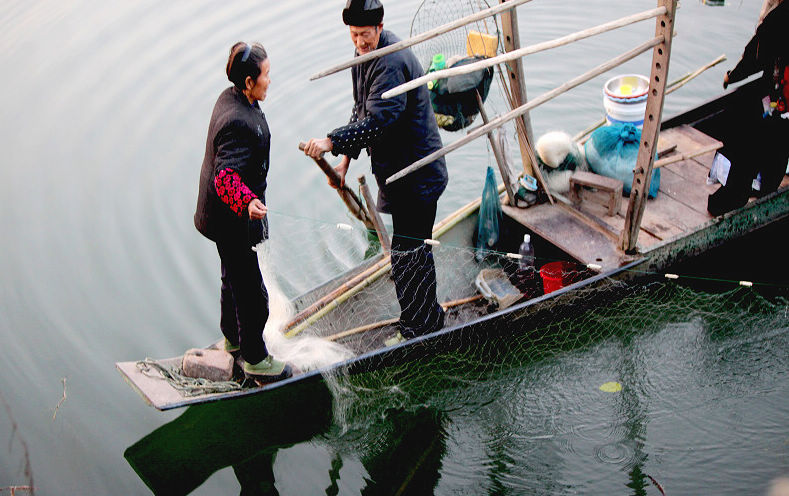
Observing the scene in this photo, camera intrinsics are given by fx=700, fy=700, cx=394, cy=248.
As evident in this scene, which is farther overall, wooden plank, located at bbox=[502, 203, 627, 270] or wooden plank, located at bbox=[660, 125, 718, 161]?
wooden plank, located at bbox=[660, 125, 718, 161]

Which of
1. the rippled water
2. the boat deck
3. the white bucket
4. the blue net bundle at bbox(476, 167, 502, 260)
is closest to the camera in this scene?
the rippled water

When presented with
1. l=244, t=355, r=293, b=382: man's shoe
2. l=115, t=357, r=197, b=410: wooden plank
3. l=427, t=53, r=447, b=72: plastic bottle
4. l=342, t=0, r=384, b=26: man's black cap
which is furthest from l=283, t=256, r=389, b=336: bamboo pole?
l=342, t=0, r=384, b=26: man's black cap

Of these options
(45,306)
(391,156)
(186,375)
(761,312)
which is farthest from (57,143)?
Result: (761,312)

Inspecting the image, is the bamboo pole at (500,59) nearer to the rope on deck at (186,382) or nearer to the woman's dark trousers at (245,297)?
the woman's dark trousers at (245,297)

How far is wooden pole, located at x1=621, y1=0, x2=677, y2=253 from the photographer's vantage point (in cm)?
374

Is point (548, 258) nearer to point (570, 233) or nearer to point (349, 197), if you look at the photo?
point (570, 233)

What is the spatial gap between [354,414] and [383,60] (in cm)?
231

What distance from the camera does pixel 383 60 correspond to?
353 cm

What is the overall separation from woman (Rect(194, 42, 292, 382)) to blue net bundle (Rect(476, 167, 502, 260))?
167 cm

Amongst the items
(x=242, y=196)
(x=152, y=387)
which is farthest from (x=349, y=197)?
(x=152, y=387)

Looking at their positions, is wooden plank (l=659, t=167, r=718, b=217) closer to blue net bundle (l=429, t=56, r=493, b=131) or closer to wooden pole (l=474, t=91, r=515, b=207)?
wooden pole (l=474, t=91, r=515, b=207)

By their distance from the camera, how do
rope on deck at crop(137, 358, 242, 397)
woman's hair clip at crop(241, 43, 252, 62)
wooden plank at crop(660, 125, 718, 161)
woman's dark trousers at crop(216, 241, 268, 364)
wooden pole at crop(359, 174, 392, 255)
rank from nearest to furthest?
woman's hair clip at crop(241, 43, 252, 62) < woman's dark trousers at crop(216, 241, 268, 364) < rope on deck at crop(137, 358, 242, 397) < wooden pole at crop(359, 174, 392, 255) < wooden plank at crop(660, 125, 718, 161)

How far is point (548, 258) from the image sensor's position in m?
4.86

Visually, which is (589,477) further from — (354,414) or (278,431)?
(278,431)
